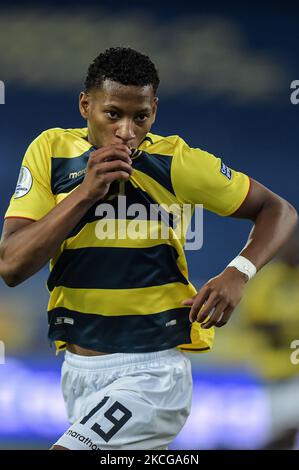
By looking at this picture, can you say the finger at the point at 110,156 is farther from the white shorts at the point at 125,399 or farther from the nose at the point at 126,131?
the white shorts at the point at 125,399

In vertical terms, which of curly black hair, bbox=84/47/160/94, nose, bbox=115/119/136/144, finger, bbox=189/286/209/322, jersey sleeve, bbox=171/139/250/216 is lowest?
finger, bbox=189/286/209/322

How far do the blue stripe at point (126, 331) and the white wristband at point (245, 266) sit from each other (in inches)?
9.0

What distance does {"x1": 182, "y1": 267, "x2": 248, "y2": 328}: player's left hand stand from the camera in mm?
2523

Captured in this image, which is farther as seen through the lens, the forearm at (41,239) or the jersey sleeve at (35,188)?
the jersey sleeve at (35,188)

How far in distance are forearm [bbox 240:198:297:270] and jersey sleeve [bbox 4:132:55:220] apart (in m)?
0.63

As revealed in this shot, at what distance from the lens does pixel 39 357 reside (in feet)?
15.5

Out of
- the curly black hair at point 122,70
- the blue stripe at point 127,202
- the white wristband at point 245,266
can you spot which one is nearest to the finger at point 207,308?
the white wristband at point 245,266

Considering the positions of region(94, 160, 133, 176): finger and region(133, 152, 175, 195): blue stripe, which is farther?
region(133, 152, 175, 195): blue stripe

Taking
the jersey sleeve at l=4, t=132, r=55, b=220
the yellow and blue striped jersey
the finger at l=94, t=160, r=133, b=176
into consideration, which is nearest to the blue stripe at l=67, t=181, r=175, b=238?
the yellow and blue striped jersey

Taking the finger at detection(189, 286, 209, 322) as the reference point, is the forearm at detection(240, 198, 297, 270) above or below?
above

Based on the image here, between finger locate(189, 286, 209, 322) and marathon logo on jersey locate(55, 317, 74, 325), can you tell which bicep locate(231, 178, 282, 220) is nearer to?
finger locate(189, 286, 209, 322)

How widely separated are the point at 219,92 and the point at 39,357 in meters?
1.78

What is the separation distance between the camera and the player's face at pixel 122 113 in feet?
8.59

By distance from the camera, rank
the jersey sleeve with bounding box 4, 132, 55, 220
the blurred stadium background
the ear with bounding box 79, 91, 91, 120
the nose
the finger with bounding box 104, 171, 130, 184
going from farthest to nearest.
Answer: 1. the blurred stadium background
2. the ear with bounding box 79, 91, 91, 120
3. the jersey sleeve with bounding box 4, 132, 55, 220
4. the nose
5. the finger with bounding box 104, 171, 130, 184
